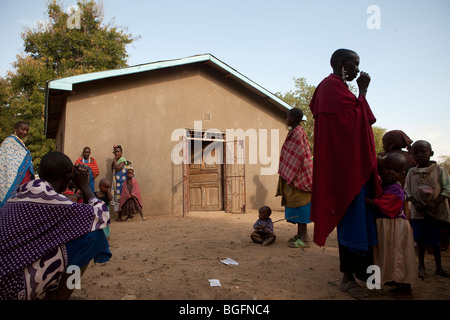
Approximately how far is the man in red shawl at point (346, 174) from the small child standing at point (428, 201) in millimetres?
967

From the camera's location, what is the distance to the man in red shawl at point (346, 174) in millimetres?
2393

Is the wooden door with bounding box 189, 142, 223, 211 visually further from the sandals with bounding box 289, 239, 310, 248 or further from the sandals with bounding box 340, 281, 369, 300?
the sandals with bounding box 340, 281, 369, 300

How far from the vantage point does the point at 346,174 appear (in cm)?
243

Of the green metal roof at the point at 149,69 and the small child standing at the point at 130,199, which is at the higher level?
the green metal roof at the point at 149,69

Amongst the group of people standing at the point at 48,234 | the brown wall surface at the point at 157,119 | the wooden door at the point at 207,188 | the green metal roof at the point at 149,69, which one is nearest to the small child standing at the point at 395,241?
the group of people standing at the point at 48,234

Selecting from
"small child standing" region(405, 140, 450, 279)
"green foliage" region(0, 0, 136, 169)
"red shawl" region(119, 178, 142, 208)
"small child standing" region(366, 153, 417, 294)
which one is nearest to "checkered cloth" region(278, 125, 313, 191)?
"small child standing" region(405, 140, 450, 279)

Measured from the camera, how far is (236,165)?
376 inches

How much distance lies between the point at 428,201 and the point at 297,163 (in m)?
1.70

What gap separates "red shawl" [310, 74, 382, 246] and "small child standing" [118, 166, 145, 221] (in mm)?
5746

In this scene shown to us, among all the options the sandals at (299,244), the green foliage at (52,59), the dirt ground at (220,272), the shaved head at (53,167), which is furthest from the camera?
the green foliage at (52,59)

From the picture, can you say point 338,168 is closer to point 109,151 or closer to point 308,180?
point 308,180

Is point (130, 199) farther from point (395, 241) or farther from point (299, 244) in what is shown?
point (395, 241)

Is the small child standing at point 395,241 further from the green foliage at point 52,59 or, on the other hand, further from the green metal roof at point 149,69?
the green foliage at point 52,59
